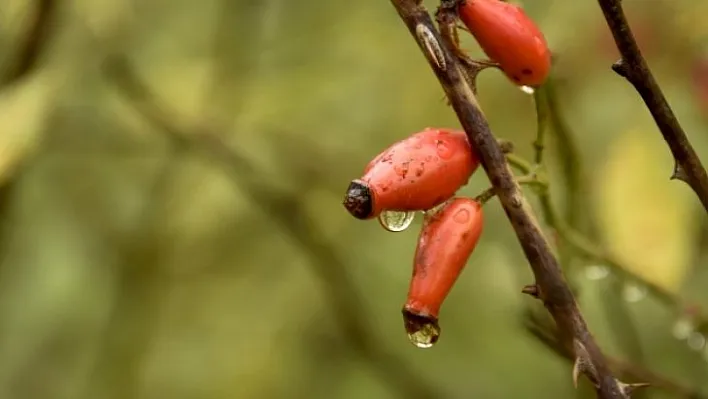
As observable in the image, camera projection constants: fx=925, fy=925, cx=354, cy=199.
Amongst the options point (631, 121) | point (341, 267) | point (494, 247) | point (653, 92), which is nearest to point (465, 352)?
point (494, 247)

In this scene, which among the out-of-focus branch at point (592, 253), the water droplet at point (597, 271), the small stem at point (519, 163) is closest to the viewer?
the small stem at point (519, 163)

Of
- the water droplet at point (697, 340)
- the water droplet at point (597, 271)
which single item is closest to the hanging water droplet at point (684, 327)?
the water droplet at point (697, 340)

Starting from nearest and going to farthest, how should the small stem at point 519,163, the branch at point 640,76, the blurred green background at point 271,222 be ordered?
the branch at point 640,76 → the small stem at point 519,163 → the blurred green background at point 271,222

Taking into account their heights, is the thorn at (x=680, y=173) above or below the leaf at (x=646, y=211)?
above

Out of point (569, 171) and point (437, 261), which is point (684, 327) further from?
point (437, 261)

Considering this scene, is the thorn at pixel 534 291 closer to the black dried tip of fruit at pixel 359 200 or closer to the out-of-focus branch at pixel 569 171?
the black dried tip of fruit at pixel 359 200

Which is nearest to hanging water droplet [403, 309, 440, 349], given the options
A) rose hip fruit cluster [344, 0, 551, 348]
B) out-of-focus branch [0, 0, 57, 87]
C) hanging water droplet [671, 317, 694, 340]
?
rose hip fruit cluster [344, 0, 551, 348]

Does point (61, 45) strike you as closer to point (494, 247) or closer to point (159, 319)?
point (159, 319)

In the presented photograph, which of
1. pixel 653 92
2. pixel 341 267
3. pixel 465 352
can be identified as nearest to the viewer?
pixel 653 92
